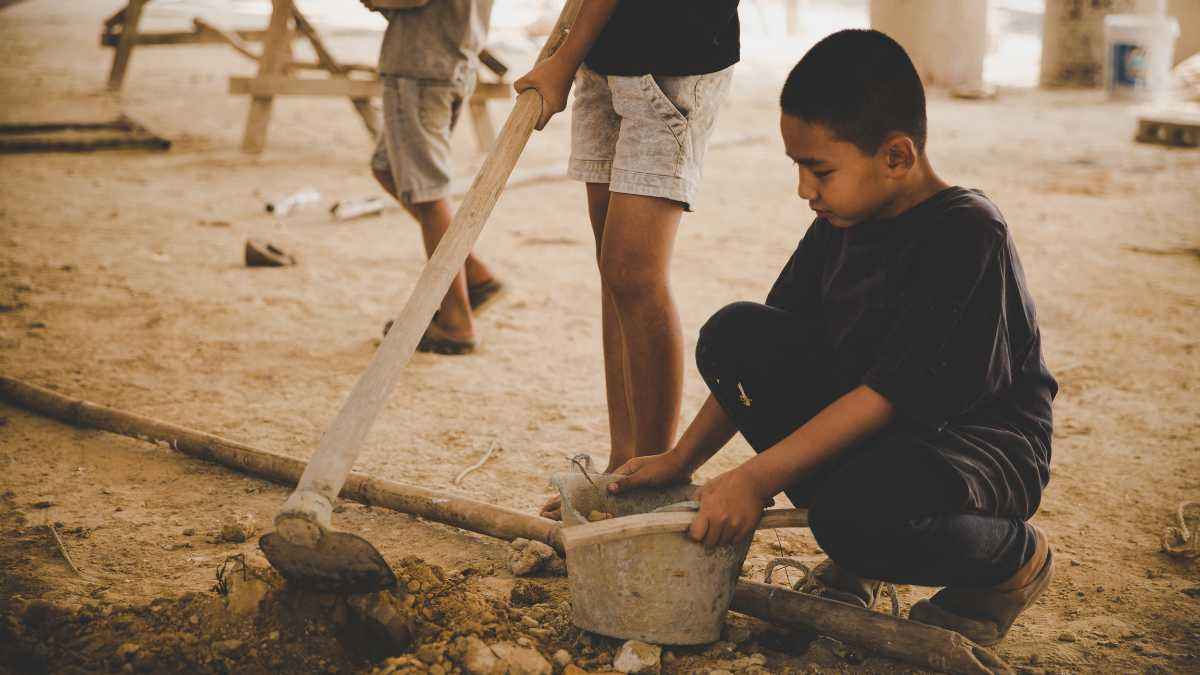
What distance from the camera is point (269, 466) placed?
7.98 feet

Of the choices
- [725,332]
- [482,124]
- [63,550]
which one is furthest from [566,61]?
[482,124]

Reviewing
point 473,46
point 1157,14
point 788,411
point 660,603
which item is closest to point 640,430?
point 788,411

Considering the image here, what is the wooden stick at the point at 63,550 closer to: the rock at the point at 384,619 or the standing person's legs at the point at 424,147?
the rock at the point at 384,619

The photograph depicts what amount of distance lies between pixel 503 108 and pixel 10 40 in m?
6.74

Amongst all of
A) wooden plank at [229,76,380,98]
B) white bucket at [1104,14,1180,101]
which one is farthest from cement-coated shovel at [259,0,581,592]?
white bucket at [1104,14,1180,101]

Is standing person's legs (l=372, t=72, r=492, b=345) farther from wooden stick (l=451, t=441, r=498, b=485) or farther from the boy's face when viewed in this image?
the boy's face

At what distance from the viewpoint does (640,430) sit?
7.45 ft

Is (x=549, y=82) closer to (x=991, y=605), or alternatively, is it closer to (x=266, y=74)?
(x=991, y=605)

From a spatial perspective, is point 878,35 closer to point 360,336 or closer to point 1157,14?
point 360,336

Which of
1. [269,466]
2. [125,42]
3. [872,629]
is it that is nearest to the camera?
[872,629]

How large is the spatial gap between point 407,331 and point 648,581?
58 cm

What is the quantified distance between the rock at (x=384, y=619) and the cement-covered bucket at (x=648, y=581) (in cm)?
28

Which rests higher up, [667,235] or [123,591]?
[667,235]

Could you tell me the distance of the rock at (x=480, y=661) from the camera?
162 centimetres
